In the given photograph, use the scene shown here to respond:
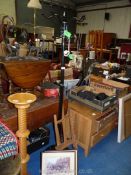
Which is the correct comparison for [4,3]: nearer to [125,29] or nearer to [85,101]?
[125,29]

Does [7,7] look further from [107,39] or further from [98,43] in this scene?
[107,39]

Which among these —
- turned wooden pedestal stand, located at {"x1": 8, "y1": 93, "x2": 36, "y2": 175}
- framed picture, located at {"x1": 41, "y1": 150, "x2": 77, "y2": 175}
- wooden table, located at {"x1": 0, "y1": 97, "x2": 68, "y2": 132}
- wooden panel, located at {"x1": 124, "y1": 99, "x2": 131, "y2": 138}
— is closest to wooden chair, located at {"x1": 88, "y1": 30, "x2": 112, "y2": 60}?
wooden panel, located at {"x1": 124, "y1": 99, "x2": 131, "y2": 138}

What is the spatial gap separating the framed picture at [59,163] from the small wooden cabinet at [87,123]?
31 cm

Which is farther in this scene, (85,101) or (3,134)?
(85,101)

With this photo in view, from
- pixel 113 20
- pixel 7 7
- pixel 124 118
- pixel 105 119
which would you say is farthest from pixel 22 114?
pixel 113 20

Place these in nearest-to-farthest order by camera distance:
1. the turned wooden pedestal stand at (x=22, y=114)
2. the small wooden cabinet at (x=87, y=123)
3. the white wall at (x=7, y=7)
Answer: the turned wooden pedestal stand at (x=22, y=114)
the small wooden cabinet at (x=87, y=123)
the white wall at (x=7, y=7)

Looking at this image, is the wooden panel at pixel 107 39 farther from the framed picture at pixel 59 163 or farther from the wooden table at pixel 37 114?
the framed picture at pixel 59 163

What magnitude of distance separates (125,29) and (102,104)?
18.9ft

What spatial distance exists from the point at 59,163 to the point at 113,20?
678cm

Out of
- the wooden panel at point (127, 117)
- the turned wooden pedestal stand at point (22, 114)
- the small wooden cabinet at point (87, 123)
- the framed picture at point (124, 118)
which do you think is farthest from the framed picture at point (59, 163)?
the wooden panel at point (127, 117)

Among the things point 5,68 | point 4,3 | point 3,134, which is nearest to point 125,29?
point 4,3

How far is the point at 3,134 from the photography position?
111 cm

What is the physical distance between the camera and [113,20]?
7047mm

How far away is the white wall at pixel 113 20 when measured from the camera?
6.60 m
